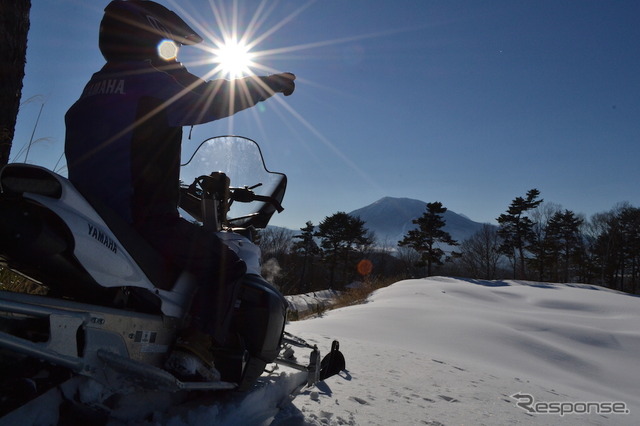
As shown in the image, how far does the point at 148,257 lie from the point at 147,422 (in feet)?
2.29

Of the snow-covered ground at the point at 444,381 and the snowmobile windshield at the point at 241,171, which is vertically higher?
the snowmobile windshield at the point at 241,171

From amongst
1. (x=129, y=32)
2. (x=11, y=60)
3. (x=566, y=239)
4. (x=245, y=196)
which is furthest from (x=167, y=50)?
(x=566, y=239)

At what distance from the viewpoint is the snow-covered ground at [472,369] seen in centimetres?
271

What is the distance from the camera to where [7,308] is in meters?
1.08

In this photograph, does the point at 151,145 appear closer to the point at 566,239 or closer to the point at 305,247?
the point at 305,247

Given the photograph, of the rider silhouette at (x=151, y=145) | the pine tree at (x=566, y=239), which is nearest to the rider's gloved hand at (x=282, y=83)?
the rider silhouette at (x=151, y=145)

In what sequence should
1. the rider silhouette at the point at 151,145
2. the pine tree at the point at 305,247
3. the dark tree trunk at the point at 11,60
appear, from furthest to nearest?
the pine tree at the point at 305,247, the dark tree trunk at the point at 11,60, the rider silhouette at the point at 151,145

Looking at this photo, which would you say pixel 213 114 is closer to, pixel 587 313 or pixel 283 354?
pixel 283 354

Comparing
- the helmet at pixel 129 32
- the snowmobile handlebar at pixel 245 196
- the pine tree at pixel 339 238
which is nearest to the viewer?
the helmet at pixel 129 32

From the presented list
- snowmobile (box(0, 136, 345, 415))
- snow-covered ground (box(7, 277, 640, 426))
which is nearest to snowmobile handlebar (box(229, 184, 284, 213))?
snowmobile (box(0, 136, 345, 415))

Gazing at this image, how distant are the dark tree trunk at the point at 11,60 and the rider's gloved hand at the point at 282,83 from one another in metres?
2.73

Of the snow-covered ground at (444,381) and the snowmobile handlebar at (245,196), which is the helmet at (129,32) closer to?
the snowmobile handlebar at (245,196)

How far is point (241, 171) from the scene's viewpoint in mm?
2705

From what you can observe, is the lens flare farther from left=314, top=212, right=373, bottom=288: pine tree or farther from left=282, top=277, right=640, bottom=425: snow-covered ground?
left=314, top=212, right=373, bottom=288: pine tree
